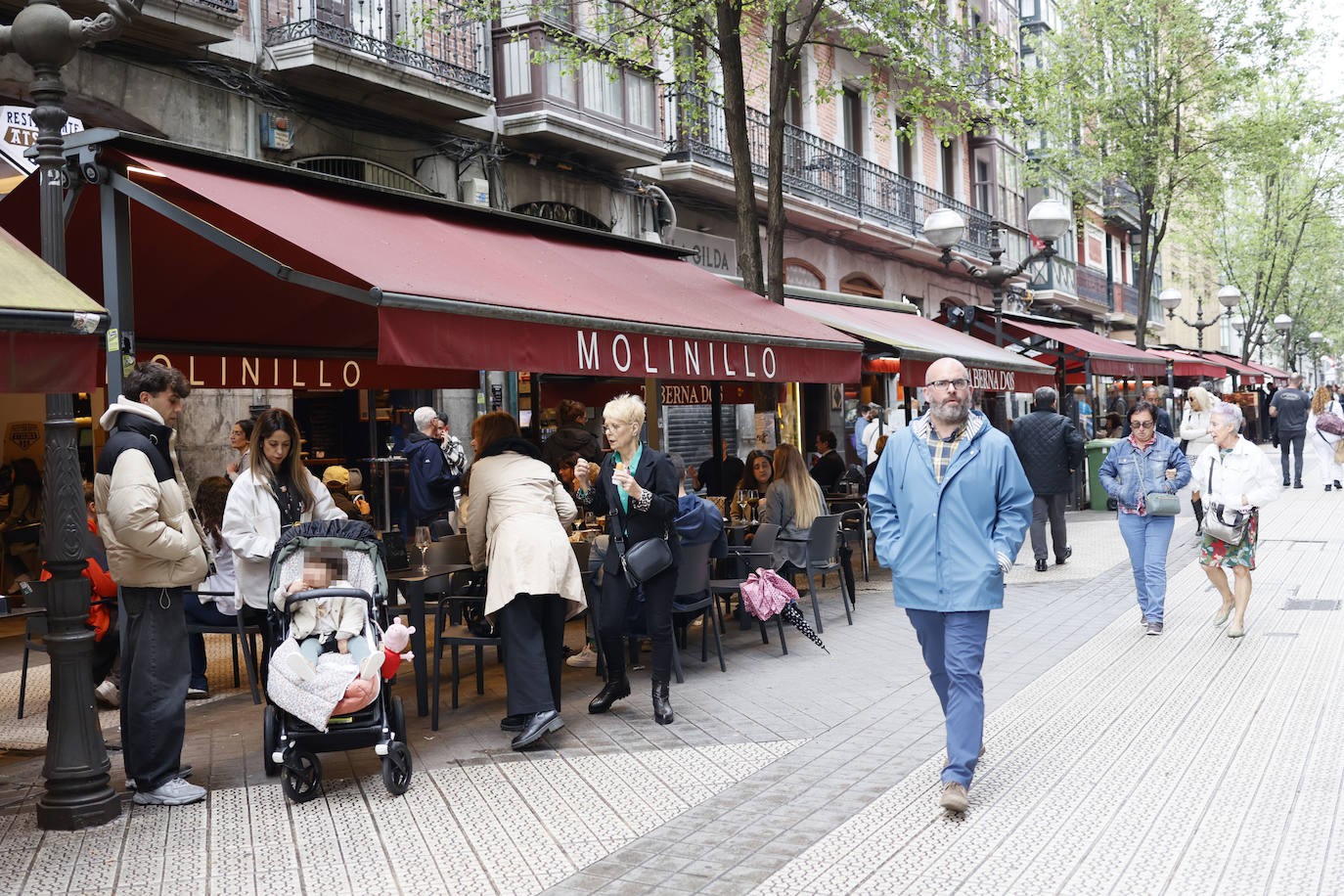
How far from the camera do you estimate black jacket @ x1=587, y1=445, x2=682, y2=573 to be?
22.5ft

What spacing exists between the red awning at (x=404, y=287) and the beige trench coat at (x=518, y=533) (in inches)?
22.7

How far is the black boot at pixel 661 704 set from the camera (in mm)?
6934

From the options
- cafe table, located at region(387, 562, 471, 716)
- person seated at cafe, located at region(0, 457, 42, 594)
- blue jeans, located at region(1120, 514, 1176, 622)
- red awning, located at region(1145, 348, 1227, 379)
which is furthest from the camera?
red awning, located at region(1145, 348, 1227, 379)

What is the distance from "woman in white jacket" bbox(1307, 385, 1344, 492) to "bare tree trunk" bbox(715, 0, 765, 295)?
39.8ft

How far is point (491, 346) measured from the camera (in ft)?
21.8

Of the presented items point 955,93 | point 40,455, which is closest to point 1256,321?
point 955,93

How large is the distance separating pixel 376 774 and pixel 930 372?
128 inches

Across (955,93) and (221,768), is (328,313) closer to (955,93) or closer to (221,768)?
(221,768)

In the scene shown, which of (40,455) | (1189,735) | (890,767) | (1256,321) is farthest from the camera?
(1256,321)

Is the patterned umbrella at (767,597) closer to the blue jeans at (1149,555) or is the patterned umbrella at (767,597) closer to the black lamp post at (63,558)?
the blue jeans at (1149,555)

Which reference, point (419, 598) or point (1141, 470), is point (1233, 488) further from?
point (419, 598)

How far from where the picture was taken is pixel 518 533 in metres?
6.52

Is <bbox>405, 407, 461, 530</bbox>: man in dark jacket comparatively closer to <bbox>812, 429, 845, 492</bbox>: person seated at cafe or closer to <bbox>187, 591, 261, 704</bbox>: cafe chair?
<bbox>187, 591, 261, 704</bbox>: cafe chair

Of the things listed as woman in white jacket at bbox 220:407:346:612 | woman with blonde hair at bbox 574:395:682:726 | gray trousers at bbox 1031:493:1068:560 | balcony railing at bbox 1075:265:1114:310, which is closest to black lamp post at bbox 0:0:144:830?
woman in white jacket at bbox 220:407:346:612
